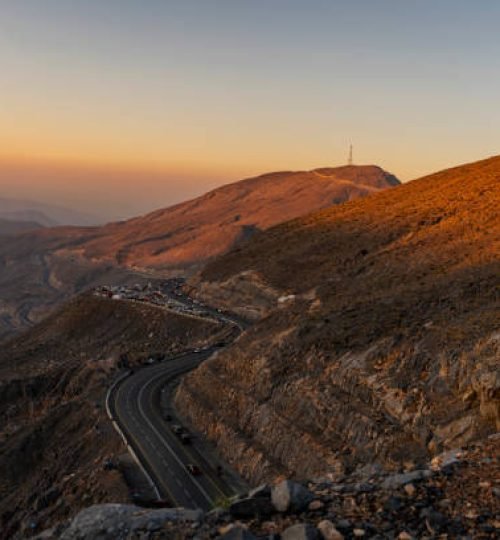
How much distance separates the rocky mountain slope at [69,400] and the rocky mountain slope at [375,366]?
9.17 meters

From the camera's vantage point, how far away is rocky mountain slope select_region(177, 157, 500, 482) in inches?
1179

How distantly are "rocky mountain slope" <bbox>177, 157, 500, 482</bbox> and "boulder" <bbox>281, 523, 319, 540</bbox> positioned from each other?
1384 cm

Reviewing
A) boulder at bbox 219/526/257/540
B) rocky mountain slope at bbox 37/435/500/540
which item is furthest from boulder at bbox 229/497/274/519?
boulder at bbox 219/526/257/540

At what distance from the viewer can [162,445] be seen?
43406mm

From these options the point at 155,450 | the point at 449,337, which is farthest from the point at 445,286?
the point at 155,450

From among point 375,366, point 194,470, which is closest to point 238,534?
point 375,366

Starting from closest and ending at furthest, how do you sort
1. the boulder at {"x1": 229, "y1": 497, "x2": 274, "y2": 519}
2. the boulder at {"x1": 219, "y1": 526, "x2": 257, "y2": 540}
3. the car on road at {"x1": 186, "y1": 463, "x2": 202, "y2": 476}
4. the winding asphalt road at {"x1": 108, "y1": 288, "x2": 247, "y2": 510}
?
the boulder at {"x1": 219, "y1": 526, "x2": 257, "y2": 540} → the boulder at {"x1": 229, "y1": 497, "x2": 274, "y2": 519} → the winding asphalt road at {"x1": 108, "y1": 288, "x2": 247, "y2": 510} → the car on road at {"x1": 186, "y1": 463, "x2": 202, "y2": 476}

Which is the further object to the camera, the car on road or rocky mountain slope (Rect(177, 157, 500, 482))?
the car on road

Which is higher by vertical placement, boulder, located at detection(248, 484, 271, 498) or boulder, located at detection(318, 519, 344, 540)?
boulder, located at detection(318, 519, 344, 540)

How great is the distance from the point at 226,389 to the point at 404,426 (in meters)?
17.9

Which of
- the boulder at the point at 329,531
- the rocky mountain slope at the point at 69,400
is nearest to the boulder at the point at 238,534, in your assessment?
the boulder at the point at 329,531

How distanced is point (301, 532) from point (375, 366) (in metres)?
24.7

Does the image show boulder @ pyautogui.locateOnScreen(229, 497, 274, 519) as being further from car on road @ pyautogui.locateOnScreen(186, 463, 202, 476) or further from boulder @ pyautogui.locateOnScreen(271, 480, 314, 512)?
car on road @ pyautogui.locateOnScreen(186, 463, 202, 476)

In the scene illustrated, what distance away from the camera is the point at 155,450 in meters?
42.5
